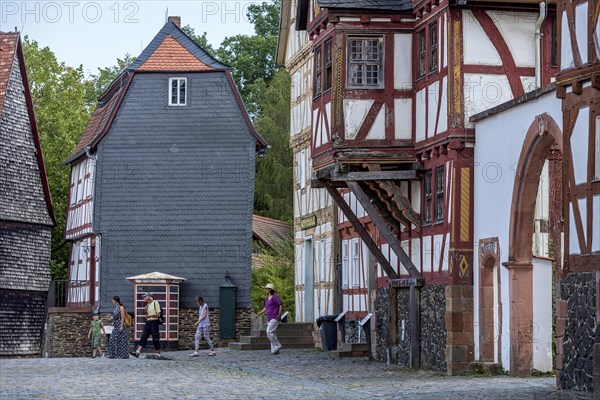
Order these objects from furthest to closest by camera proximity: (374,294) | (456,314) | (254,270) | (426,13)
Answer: (254,270) → (374,294) → (426,13) → (456,314)

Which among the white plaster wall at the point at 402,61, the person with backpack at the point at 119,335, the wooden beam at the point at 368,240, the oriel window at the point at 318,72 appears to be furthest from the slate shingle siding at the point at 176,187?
the white plaster wall at the point at 402,61

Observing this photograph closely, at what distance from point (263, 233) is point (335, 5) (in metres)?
30.4

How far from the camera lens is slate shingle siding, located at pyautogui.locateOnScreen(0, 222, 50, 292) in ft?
178

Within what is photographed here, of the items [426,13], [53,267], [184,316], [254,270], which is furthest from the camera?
[53,267]

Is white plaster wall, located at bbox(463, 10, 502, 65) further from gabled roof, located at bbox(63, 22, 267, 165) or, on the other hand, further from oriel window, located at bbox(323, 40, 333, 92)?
gabled roof, located at bbox(63, 22, 267, 165)

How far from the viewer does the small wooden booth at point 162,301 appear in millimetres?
46969

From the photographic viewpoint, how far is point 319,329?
40062mm

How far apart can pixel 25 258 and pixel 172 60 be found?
1100 cm

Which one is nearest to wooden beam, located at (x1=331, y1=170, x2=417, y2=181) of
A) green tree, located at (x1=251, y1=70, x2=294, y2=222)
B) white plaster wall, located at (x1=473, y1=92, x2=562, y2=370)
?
white plaster wall, located at (x1=473, y1=92, x2=562, y2=370)

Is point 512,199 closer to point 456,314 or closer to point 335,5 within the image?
point 456,314

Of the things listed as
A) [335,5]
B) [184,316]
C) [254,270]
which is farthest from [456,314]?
[254,270]

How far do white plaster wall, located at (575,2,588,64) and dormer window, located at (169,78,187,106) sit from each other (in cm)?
2968

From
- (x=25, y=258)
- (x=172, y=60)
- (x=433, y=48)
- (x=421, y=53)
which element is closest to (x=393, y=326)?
(x=421, y=53)

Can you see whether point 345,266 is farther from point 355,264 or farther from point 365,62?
point 365,62
